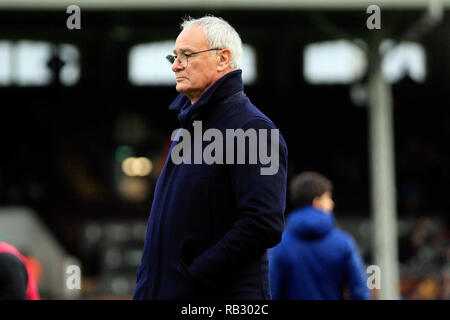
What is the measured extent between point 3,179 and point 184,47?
689 inches

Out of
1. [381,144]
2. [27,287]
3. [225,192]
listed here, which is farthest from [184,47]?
[381,144]

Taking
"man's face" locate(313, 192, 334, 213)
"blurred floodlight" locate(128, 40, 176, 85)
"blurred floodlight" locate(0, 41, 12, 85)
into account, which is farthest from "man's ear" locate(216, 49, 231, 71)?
"blurred floodlight" locate(0, 41, 12, 85)

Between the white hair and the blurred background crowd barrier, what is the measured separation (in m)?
15.3

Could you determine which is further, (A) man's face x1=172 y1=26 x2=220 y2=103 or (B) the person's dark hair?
(B) the person's dark hair

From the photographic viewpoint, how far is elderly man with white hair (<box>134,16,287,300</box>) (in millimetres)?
2393

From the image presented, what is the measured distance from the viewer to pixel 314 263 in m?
4.39

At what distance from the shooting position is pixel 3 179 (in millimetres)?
19297

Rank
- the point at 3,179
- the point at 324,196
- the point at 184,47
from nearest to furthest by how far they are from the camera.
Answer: the point at 184,47 < the point at 324,196 < the point at 3,179

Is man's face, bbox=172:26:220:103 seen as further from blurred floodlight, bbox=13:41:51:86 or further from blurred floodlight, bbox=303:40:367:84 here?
blurred floodlight, bbox=303:40:367:84

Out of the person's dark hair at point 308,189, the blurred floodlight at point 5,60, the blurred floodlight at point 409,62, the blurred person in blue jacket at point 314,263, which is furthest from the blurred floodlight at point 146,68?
the blurred person in blue jacket at point 314,263

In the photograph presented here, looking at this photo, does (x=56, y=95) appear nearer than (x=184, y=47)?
No

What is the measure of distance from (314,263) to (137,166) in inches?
738

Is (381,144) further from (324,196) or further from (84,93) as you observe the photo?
(84,93)
